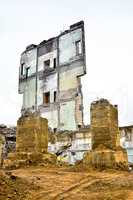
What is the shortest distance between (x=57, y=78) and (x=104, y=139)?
21003 mm

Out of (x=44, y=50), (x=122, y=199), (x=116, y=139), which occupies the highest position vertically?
(x=44, y=50)

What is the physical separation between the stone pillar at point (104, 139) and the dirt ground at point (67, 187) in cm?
160

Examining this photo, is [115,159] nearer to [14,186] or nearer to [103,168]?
[103,168]

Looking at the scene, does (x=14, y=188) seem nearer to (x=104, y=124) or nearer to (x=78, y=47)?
(x=104, y=124)

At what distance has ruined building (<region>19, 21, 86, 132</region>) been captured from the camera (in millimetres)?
29562

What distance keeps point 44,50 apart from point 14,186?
90.7 ft

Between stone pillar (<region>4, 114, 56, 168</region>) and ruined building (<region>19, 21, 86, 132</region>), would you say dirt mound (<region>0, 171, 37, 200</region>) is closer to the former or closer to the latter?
stone pillar (<region>4, 114, 56, 168</region>)

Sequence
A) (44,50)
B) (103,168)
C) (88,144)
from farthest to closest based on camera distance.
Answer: (44,50) < (88,144) < (103,168)

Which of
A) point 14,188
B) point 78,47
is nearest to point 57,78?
point 78,47

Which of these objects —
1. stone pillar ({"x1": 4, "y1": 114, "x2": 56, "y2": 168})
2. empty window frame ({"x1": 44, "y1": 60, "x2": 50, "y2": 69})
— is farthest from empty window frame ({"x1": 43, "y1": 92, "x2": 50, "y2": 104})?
stone pillar ({"x1": 4, "y1": 114, "x2": 56, "y2": 168})

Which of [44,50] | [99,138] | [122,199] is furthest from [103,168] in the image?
[44,50]

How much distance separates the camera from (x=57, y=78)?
31766mm

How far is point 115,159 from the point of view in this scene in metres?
10.5

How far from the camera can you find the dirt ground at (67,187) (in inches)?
261
